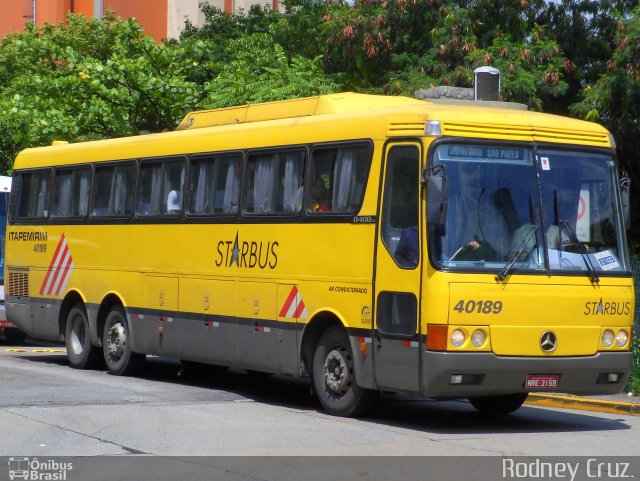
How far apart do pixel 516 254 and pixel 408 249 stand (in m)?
1.05

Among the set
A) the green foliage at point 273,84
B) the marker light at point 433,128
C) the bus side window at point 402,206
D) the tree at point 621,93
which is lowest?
the bus side window at point 402,206

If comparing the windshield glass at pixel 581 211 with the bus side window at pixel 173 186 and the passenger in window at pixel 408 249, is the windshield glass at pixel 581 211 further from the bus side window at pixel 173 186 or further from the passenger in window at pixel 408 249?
the bus side window at pixel 173 186

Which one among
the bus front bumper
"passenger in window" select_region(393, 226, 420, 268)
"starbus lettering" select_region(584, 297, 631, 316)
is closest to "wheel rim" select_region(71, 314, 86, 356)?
"passenger in window" select_region(393, 226, 420, 268)

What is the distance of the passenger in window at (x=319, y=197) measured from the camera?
1347 cm

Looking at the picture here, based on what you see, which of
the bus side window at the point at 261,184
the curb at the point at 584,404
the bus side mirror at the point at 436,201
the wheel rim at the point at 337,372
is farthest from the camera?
the curb at the point at 584,404

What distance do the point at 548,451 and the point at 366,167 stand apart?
3632 mm

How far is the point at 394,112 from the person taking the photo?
1270 cm

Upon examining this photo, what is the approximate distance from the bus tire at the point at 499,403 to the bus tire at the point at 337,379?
1719 millimetres

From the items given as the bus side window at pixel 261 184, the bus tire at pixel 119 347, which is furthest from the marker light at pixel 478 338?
the bus tire at pixel 119 347

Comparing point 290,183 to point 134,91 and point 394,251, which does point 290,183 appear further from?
point 134,91
